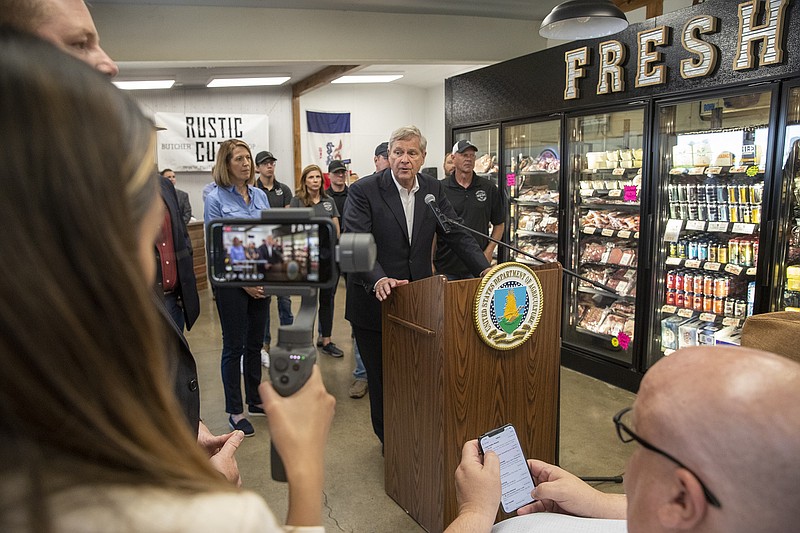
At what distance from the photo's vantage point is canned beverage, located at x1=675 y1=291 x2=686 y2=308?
402 centimetres

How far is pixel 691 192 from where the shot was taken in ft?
12.8

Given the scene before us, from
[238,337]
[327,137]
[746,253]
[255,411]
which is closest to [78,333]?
[238,337]

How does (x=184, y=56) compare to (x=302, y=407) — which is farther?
(x=184, y=56)

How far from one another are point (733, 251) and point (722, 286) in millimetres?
252

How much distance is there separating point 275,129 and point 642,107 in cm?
724

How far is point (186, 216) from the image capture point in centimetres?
796

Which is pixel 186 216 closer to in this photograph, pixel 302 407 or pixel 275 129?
pixel 275 129

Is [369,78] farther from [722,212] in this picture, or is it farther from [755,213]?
[755,213]

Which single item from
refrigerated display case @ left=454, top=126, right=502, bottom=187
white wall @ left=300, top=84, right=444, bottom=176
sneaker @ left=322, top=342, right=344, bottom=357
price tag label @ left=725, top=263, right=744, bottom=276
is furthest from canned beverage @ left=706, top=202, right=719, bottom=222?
white wall @ left=300, top=84, right=444, bottom=176

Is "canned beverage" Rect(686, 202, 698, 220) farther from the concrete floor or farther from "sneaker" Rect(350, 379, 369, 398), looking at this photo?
"sneaker" Rect(350, 379, 369, 398)

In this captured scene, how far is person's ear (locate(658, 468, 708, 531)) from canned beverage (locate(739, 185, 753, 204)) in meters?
3.33

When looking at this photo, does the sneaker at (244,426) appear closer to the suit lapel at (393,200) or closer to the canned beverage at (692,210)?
the suit lapel at (393,200)

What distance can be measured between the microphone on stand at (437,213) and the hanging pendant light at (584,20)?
4.65 ft

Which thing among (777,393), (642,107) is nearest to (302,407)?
(777,393)
